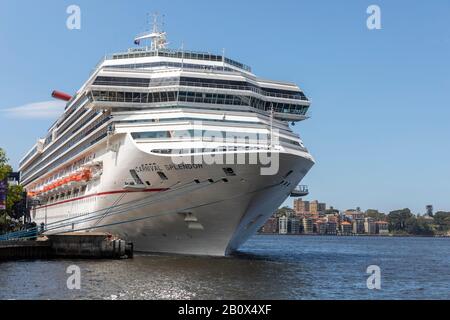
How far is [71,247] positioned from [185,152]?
1336 centimetres

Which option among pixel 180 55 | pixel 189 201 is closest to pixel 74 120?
pixel 180 55

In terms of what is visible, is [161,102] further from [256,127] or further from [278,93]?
[278,93]

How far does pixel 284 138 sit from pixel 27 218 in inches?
2093

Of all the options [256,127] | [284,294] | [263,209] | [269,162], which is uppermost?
[256,127]

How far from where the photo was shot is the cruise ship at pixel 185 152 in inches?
1535

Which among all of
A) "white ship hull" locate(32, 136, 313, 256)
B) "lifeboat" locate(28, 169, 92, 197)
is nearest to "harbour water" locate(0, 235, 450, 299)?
"white ship hull" locate(32, 136, 313, 256)

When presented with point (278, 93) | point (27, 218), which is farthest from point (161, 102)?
point (27, 218)

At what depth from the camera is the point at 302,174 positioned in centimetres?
4469

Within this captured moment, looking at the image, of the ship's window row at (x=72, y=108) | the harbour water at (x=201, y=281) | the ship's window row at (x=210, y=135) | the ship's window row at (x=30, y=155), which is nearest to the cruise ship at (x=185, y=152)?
the ship's window row at (x=210, y=135)

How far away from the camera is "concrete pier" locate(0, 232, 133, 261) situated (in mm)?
43781

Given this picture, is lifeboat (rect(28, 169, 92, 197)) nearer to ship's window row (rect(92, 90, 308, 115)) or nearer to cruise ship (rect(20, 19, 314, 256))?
cruise ship (rect(20, 19, 314, 256))

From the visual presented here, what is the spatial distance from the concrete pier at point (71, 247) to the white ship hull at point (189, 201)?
67.0 inches

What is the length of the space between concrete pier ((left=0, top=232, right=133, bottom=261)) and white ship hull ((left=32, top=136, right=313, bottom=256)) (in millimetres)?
1701
